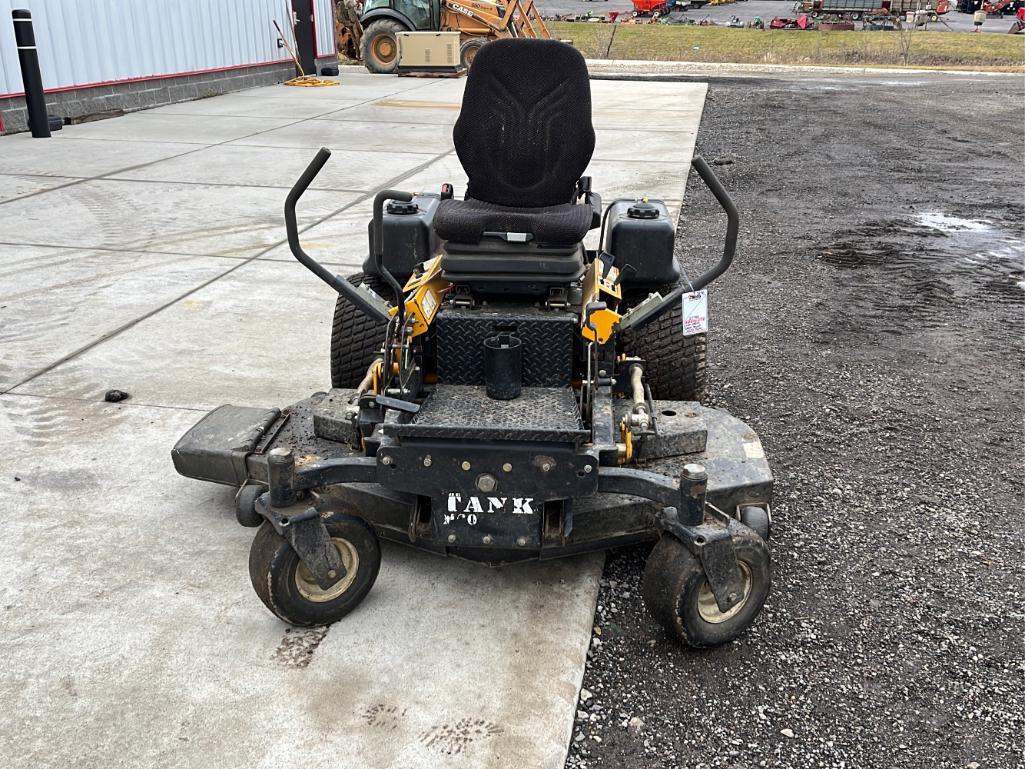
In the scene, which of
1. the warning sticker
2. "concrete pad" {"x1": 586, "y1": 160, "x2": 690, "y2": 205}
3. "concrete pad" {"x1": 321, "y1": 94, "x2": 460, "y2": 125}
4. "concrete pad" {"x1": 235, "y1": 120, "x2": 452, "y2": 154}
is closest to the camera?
the warning sticker

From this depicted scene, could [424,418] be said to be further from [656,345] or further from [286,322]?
[286,322]

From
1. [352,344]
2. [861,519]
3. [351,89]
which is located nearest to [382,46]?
[351,89]

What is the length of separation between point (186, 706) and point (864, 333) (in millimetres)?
3939

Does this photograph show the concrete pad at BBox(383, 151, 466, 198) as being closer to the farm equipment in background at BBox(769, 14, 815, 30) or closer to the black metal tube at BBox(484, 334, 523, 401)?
the black metal tube at BBox(484, 334, 523, 401)

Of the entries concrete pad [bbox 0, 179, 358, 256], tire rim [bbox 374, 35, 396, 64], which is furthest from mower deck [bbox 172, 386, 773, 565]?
tire rim [bbox 374, 35, 396, 64]

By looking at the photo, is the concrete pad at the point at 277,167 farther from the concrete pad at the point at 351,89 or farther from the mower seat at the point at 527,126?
the concrete pad at the point at 351,89

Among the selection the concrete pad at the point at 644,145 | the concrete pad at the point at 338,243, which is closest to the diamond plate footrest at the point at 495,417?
the concrete pad at the point at 338,243

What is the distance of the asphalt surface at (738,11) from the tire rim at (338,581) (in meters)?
34.8

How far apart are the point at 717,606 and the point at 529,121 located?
179cm

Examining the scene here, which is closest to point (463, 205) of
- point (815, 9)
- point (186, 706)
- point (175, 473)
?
point (175, 473)

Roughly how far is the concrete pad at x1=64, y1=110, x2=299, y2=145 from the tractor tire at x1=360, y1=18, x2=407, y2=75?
679cm

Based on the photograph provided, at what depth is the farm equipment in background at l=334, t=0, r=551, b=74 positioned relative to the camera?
1781cm

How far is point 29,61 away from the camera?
9742 millimetres

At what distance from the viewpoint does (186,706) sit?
228cm
